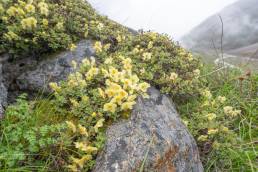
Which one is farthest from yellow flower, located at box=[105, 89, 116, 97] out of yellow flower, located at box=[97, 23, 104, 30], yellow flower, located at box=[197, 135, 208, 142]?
yellow flower, located at box=[97, 23, 104, 30]

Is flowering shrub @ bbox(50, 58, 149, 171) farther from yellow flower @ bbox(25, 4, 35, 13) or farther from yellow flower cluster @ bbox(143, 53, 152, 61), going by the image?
yellow flower @ bbox(25, 4, 35, 13)

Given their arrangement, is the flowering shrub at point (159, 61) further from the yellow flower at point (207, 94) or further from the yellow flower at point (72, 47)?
the yellow flower at point (72, 47)

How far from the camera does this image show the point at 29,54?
3.83m

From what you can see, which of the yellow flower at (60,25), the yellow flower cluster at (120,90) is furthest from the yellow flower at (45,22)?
the yellow flower cluster at (120,90)

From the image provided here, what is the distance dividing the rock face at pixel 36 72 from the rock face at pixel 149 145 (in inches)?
36.5

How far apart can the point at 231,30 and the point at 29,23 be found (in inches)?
314

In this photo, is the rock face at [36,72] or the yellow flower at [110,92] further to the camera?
the rock face at [36,72]

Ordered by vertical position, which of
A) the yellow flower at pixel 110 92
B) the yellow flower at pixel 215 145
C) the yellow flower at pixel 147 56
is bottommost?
the yellow flower at pixel 215 145

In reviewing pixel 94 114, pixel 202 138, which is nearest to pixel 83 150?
pixel 94 114

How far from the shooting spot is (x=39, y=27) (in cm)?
Answer: 379

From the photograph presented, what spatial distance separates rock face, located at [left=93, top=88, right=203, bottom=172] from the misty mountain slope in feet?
22.9

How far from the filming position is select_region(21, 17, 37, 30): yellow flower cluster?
367 cm

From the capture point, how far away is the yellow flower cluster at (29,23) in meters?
3.67

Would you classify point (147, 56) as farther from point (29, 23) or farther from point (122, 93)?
point (29, 23)
